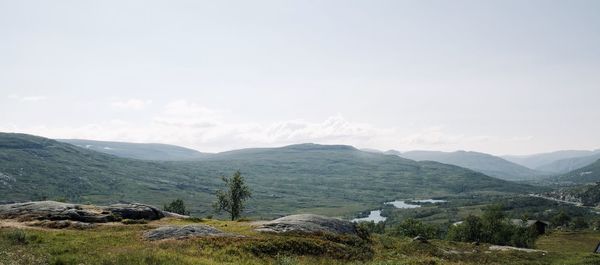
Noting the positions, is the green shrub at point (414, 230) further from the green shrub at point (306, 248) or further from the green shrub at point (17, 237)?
the green shrub at point (17, 237)

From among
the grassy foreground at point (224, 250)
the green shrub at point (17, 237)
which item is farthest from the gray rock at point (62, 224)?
the green shrub at point (17, 237)

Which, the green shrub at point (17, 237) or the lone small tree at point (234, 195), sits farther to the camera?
the lone small tree at point (234, 195)

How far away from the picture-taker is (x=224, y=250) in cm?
4122

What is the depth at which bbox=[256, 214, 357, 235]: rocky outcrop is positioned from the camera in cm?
5475

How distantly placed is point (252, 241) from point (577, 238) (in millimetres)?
124303

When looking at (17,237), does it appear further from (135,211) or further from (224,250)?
(135,211)

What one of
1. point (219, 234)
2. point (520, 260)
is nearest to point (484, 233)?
point (520, 260)

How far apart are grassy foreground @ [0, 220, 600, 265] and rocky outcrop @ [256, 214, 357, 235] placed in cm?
228

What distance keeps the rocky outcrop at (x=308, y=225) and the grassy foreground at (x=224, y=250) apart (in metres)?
2.28

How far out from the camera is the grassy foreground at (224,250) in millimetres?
33875

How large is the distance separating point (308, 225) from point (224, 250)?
18513 millimetres

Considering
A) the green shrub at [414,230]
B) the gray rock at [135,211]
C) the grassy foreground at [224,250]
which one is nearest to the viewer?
the grassy foreground at [224,250]

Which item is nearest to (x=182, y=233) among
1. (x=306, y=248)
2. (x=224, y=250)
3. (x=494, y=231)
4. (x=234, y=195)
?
(x=224, y=250)

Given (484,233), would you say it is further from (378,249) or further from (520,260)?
(378,249)
